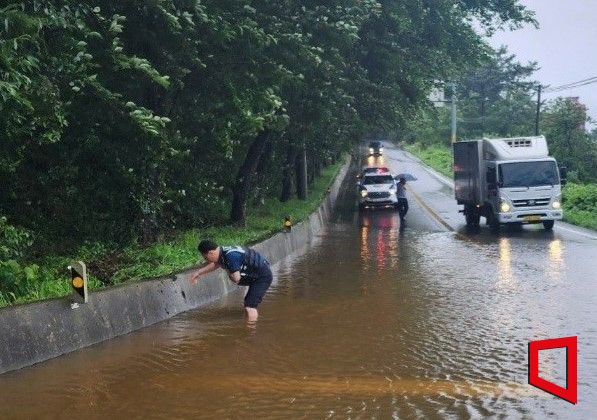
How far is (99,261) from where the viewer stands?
13.7 metres

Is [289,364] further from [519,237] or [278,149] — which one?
[278,149]

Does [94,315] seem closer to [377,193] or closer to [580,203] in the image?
[580,203]

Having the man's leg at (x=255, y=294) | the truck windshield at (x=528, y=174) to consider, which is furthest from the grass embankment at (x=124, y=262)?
the truck windshield at (x=528, y=174)

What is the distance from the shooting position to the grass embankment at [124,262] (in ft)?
34.5

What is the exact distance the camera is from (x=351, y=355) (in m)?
9.11

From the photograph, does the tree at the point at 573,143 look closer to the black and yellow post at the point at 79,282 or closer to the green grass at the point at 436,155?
the green grass at the point at 436,155

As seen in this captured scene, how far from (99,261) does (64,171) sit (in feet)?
7.80

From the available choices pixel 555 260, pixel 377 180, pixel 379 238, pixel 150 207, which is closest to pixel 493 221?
pixel 379 238

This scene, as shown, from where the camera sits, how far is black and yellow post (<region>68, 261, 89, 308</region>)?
9445 millimetres

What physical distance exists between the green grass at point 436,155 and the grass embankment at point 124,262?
44170 mm

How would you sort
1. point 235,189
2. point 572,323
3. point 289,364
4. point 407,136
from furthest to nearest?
1. point 407,136
2. point 235,189
3. point 572,323
4. point 289,364

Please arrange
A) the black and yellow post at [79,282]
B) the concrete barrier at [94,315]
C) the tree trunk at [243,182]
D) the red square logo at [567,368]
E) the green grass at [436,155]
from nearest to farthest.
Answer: the red square logo at [567,368]
the concrete barrier at [94,315]
the black and yellow post at [79,282]
the tree trunk at [243,182]
the green grass at [436,155]

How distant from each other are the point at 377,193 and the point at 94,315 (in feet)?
93.2

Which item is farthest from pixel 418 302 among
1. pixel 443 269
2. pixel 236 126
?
pixel 236 126
